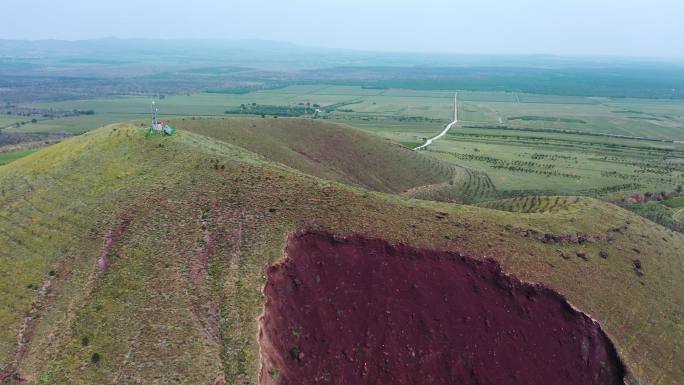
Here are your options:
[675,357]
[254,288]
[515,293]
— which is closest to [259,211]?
[254,288]

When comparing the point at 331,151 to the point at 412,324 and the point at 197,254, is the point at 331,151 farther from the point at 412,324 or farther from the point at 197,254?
the point at 412,324

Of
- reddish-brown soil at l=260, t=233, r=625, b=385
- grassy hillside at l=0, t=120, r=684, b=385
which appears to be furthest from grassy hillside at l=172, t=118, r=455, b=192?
reddish-brown soil at l=260, t=233, r=625, b=385

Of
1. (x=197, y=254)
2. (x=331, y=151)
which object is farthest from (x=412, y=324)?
(x=331, y=151)

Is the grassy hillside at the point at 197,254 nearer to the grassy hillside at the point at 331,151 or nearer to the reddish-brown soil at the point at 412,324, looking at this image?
the reddish-brown soil at the point at 412,324

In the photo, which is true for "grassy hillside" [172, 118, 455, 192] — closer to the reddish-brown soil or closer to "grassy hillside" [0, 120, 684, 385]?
"grassy hillside" [0, 120, 684, 385]

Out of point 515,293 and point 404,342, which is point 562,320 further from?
point 404,342

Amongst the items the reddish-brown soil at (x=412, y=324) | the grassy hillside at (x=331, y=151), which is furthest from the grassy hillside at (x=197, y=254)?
the grassy hillside at (x=331, y=151)

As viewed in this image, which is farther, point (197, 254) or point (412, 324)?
point (197, 254)
